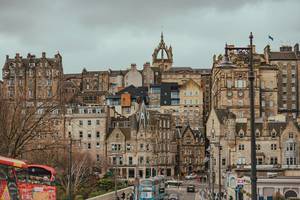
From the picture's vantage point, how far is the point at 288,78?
631 ft

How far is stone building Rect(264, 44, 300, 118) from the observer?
621ft

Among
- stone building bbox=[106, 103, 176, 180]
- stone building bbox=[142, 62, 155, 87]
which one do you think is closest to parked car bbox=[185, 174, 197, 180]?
stone building bbox=[106, 103, 176, 180]

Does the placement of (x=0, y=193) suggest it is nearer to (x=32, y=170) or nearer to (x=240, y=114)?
(x=32, y=170)

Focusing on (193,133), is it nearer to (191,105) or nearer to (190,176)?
(190,176)

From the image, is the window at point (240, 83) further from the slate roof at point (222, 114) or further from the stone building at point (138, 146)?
the stone building at point (138, 146)

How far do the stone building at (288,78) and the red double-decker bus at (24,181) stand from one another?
508 feet

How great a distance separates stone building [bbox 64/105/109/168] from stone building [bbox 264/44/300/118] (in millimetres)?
56606

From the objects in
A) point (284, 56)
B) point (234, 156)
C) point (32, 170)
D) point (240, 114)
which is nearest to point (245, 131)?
point (234, 156)

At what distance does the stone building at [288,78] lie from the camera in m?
189

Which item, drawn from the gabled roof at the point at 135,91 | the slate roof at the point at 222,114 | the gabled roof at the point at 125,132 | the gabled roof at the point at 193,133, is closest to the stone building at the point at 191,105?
the gabled roof at the point at 135,91

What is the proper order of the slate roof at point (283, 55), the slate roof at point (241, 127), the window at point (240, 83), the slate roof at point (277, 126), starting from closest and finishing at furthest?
the slate roof at point (277, 126)
the slate roof at point (241, 127)
the window at point (240, 83)
the slate roof at point (283, 55)

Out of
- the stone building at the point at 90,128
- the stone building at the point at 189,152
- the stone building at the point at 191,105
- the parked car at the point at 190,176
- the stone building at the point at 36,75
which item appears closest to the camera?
the stone building at the point at 90,128

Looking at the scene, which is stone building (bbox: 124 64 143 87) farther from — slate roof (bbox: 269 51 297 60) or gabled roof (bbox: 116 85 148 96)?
slate roof (bbox: 269 51 297 60)

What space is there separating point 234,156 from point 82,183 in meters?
45.2
